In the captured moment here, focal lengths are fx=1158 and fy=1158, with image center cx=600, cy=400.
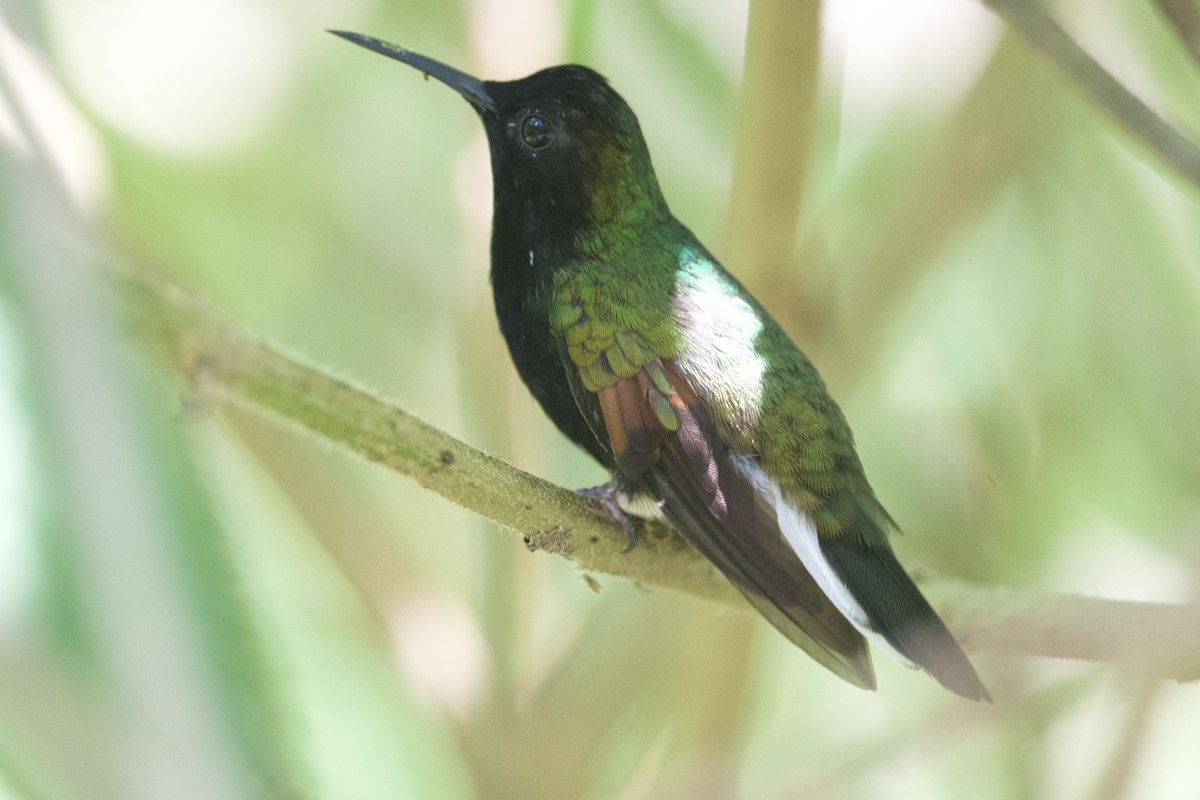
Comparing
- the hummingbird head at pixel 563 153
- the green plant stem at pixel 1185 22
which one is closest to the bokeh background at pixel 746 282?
the green plant stem at pixel 1185 22

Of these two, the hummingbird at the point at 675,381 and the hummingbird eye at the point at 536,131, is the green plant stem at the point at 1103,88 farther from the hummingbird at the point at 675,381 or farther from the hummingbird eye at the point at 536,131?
the hummingbird eye at the point at 536,131

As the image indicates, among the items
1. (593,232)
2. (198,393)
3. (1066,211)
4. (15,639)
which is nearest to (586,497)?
(593,232)

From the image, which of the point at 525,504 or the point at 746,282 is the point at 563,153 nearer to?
the point at 746,282

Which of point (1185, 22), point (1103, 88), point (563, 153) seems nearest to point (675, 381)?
point (563, 153)

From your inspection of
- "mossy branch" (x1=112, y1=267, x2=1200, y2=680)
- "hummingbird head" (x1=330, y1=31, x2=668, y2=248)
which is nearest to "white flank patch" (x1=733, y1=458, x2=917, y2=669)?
"mossy branch" (x1=112, y1=267, x2=1200, y2=680)

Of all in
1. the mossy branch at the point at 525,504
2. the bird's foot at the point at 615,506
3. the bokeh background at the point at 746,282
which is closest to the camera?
the mossy branch at the point at 525,504

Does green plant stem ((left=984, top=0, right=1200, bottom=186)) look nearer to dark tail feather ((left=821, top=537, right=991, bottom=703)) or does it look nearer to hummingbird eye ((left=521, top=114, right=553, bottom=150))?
dark tail feather ((left=821, top=537, right=991, bottom=703))

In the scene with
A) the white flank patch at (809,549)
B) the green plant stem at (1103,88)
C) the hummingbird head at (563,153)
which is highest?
the green plant stem at (1103,88)
